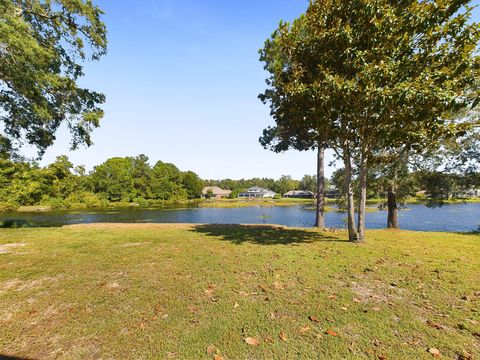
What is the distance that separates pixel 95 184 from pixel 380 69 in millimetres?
83185

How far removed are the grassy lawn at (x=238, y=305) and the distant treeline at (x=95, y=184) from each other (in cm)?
4450

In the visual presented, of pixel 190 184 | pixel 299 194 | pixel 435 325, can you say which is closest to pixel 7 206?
pixel 190 184

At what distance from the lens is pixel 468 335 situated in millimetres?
3580

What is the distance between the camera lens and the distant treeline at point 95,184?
4975 cm

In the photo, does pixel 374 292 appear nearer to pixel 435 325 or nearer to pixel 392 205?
pixel 435 325

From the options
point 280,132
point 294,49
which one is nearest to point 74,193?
point 280,132

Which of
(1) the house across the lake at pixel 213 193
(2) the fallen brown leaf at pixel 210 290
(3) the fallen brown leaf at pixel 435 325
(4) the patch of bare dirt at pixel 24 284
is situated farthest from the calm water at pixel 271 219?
(1) the house across the lake at pixel 213 193

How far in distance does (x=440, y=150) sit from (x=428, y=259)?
40.2 ft

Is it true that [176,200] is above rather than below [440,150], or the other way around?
below

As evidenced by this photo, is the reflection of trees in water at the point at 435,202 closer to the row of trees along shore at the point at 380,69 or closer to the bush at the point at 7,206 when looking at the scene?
the row of trees along shore at the point at 380,69

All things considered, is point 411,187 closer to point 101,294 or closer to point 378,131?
point 378,131


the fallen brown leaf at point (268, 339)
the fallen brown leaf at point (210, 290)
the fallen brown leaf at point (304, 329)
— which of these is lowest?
the fallen brown leaf at point (268, 339)

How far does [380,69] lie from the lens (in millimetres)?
7664

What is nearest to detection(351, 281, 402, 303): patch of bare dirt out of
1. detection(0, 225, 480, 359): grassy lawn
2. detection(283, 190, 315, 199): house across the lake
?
detection(0, 225, 480, 359): grassy lawn
